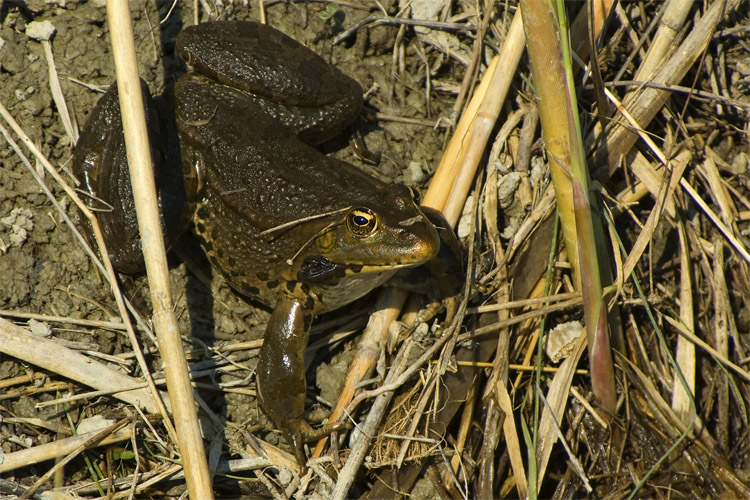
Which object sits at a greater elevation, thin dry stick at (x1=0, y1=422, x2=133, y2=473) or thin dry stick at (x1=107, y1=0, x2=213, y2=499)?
thin dry stick at (x1=107, y1=0, x2=213, y2=499)

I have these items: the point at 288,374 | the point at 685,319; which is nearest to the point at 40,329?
the point at 288,374

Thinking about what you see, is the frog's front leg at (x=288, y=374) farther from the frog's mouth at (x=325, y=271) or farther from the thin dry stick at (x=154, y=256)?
the thin dry stick at (x=154, y=256)

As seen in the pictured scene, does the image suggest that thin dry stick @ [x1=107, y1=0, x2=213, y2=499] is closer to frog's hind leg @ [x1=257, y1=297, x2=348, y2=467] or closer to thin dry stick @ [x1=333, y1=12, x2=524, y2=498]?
frog's hind leg @ [x1=257, y1=297, x2=348, y2=467]

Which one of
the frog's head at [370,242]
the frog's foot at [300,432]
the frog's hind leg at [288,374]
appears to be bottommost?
the frog's foot at [300,432]

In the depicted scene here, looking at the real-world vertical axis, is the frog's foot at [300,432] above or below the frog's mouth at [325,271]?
below

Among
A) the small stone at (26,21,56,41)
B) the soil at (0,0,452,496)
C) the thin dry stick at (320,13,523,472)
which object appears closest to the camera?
the soil at (0,0,452,496)

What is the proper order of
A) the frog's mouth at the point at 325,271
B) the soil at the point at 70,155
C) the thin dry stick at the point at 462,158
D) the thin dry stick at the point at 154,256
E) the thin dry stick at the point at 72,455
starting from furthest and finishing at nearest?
the thin dry stick at the point at 462,158 → the soil at the point at 70,155 → the frog's mouth at the point at 325,271 → the thin dry stick at the point at 72,455 → the thin dry stick at the point at 154,256

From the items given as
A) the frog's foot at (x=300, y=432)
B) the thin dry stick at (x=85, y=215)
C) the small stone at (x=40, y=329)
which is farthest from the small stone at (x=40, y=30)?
the frog's foot at (x=300, y=432)

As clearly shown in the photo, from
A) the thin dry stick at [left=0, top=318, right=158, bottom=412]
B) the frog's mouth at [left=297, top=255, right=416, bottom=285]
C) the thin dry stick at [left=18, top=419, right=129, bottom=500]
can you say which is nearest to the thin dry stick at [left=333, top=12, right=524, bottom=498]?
the frog's mouth at [left=297, top=255, right=416, bottom=285]
